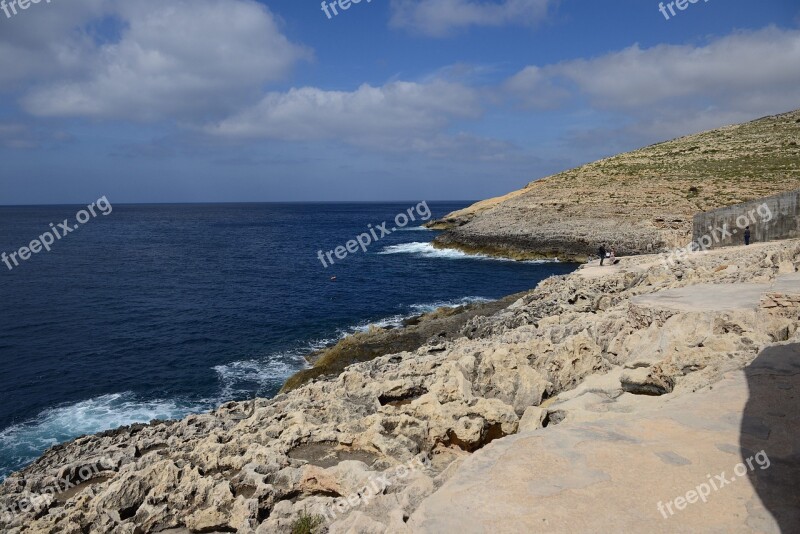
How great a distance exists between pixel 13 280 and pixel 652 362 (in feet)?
194

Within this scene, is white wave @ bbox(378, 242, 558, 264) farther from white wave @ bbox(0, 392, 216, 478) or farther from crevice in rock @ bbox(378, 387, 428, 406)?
crevice in rock @ bbox(378, 387, 428, 406)

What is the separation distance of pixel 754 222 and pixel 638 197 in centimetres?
3998

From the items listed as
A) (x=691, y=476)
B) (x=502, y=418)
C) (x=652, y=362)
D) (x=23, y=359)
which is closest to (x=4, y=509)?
(x=502, y=418)

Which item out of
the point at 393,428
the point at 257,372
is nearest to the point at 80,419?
the point at 257,372

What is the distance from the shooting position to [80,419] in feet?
74.0

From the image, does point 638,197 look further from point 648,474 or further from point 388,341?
point 648,474

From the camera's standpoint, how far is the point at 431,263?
203 feet

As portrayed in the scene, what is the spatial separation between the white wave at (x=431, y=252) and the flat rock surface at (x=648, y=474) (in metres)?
52.4

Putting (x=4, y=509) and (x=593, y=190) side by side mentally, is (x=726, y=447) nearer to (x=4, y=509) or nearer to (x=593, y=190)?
(x=4, y=509)

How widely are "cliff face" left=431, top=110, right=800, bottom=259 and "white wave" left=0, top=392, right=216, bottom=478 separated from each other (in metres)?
47.5

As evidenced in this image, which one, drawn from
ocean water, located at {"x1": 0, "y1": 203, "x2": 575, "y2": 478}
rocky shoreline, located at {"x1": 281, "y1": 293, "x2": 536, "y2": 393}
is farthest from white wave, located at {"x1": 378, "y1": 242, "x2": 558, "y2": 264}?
rocky shoreline, located at {"x1": 281, "y1": 293, "x2": 536, "y2": 393}

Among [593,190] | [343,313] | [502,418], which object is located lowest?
[343,313]

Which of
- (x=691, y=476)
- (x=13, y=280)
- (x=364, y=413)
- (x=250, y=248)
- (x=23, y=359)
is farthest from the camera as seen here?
(x=250, y=248)

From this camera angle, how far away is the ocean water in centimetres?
2419
